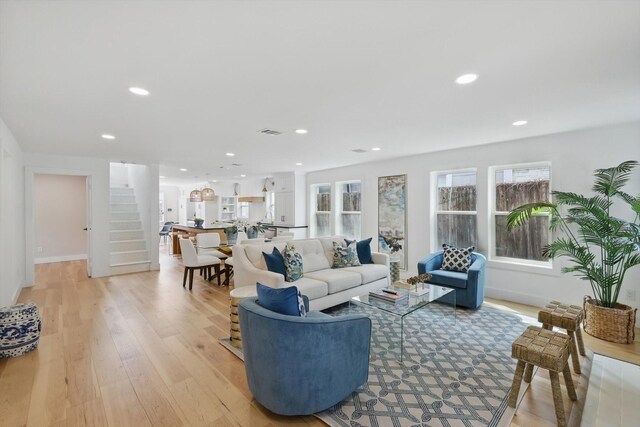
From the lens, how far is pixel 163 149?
5.09 m

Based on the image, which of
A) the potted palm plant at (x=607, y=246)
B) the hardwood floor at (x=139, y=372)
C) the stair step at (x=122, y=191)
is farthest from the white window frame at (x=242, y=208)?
the potted palm plant at (x=607, y=246)

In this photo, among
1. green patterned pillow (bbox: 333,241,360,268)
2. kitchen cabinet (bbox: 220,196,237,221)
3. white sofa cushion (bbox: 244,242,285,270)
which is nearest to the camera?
white sofa cushion (bbox: 244,242,285,270)

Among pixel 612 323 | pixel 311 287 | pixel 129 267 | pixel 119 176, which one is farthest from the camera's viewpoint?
pixel 119 176

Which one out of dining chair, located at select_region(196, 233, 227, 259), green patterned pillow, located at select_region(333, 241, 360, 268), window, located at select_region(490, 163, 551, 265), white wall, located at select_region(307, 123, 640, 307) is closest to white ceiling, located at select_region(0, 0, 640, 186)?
white wall, located at select_region(307, 123, 640, 307)

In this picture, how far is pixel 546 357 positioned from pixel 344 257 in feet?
9.35

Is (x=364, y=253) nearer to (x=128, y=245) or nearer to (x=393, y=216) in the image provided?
(x=393, y=216)

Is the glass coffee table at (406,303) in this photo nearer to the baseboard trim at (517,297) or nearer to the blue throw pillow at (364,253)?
the baseboard trim at (517,297)

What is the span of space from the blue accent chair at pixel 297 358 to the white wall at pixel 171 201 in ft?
44.9

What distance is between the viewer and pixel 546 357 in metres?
Answer: 1.98

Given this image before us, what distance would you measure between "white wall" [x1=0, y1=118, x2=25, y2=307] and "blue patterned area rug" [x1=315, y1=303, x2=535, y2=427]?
4289mm

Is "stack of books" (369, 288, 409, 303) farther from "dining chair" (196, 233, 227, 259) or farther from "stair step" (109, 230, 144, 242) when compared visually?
"stair step" (109, 230, 144, 242)

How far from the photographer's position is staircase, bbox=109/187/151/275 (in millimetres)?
6449

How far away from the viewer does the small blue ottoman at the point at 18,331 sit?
9.18 ft

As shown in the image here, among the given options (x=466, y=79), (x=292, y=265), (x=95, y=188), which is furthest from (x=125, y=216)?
(x=466, y=79)
